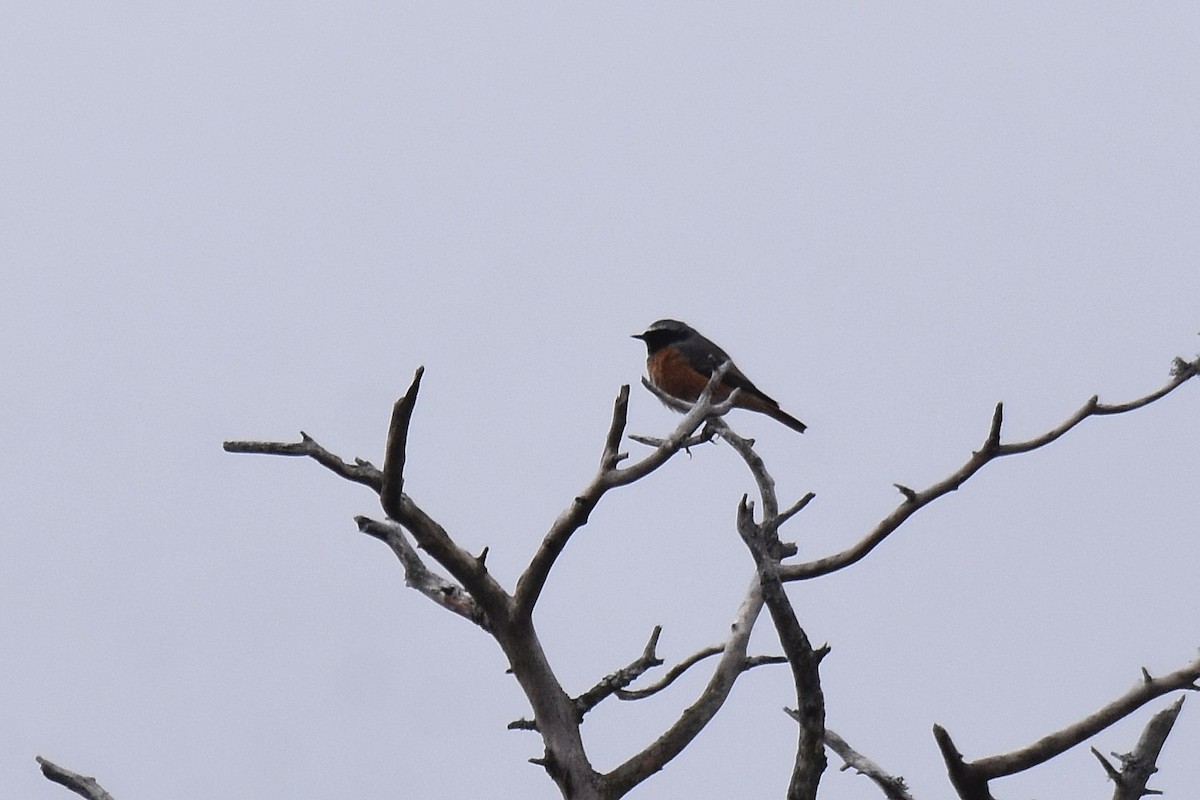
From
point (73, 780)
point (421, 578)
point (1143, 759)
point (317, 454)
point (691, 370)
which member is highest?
point (691, 370)

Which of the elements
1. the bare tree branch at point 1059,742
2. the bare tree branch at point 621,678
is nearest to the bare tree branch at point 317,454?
the bare tree branch at point 621,678

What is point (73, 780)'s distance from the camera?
573 centimetres

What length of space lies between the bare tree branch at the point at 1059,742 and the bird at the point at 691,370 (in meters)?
6.59

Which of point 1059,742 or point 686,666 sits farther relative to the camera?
point 686,666

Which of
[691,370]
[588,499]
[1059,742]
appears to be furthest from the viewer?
[691,370]

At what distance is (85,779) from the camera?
574 centimetres

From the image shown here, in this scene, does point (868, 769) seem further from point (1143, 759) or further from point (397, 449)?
point (397, 449)

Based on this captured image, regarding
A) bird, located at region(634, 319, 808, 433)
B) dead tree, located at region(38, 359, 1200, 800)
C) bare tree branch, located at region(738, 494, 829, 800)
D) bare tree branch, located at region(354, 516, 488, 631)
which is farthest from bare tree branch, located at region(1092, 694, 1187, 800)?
bird, located at region(634, 319, 808, 433)

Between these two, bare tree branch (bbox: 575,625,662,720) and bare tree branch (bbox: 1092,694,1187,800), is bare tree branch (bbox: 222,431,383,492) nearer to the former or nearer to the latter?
bare tree branch (bbox: 575,625,662,720)

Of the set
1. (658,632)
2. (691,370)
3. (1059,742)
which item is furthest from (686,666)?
(691,370)

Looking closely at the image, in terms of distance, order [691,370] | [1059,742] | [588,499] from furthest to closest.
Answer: [691,370] → [588,499] → [1059,742]

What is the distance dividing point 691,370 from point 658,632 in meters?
5.92

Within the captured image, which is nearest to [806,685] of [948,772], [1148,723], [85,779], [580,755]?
[948,772]

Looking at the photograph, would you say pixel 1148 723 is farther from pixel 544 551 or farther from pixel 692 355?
pixel 692 355
